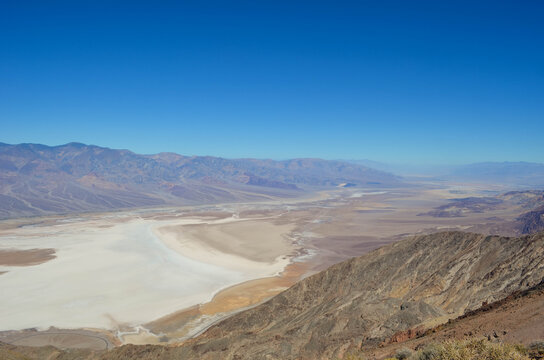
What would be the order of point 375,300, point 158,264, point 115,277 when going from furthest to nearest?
point 158,264 < point 115,277 < point 375,300

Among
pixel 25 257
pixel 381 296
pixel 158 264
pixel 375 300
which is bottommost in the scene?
pixel 158 264

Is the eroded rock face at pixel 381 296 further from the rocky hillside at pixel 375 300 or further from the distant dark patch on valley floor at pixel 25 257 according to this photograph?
the distant dark patch on valley floor at pixel 25 257

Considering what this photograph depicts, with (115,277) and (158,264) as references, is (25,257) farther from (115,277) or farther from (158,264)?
(158,264)

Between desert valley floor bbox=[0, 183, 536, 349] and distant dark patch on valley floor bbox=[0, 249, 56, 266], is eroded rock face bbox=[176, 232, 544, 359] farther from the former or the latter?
distant dark patch on valley floor bbox=[0, 249, 56, 266]

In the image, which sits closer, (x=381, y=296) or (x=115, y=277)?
(x=381, y=296)

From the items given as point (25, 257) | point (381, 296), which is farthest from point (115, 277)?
point (381, 296)

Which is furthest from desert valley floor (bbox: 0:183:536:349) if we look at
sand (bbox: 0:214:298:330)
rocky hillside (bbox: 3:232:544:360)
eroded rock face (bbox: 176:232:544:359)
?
eroded rock face (bbox: 176:232:544:359)

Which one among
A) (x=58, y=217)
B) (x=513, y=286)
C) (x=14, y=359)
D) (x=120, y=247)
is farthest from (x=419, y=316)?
(x=58, y=217)
